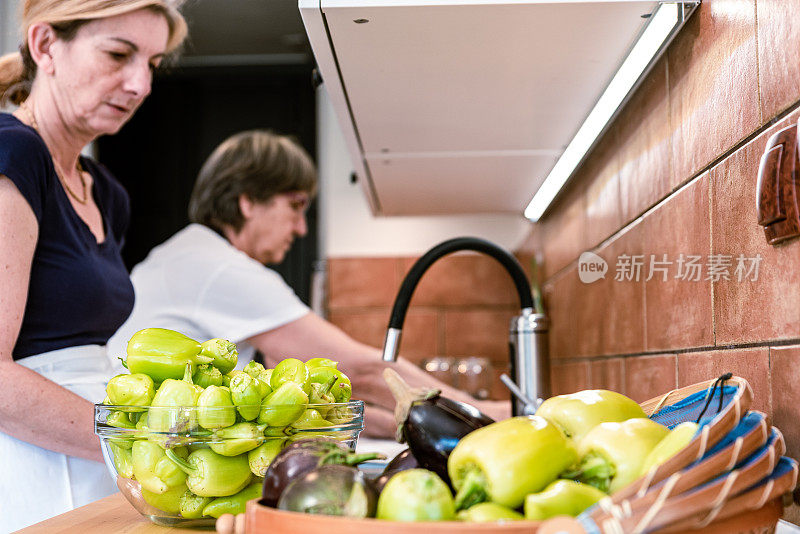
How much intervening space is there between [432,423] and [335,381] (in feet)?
0.72

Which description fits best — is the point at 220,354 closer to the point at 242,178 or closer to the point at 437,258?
the point at 437,258

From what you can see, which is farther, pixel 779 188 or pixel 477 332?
pixel 477 332

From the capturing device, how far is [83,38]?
1243 millimetres

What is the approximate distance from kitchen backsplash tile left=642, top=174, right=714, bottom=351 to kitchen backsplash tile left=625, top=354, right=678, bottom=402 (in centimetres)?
2

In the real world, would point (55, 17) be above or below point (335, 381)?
above

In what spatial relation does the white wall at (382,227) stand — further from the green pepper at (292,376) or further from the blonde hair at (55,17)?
the green pepper at (292,376)

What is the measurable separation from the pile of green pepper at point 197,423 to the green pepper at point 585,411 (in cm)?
22

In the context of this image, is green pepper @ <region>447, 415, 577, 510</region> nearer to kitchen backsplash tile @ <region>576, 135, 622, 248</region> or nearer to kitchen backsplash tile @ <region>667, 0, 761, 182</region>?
kitchen backsplash tile @ <region>667, 0, 761, 182</region>

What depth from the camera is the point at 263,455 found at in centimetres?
65

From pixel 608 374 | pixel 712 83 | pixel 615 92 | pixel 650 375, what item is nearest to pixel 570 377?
pixel 608 374

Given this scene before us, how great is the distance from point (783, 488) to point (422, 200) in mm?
1545

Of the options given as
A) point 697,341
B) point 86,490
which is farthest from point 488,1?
point 86,490

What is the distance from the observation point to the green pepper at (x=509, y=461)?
0.45 meters

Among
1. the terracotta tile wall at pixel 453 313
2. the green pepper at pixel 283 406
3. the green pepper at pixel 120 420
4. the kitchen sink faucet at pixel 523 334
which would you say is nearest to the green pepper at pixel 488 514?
the green pepper at pixel 283 406
